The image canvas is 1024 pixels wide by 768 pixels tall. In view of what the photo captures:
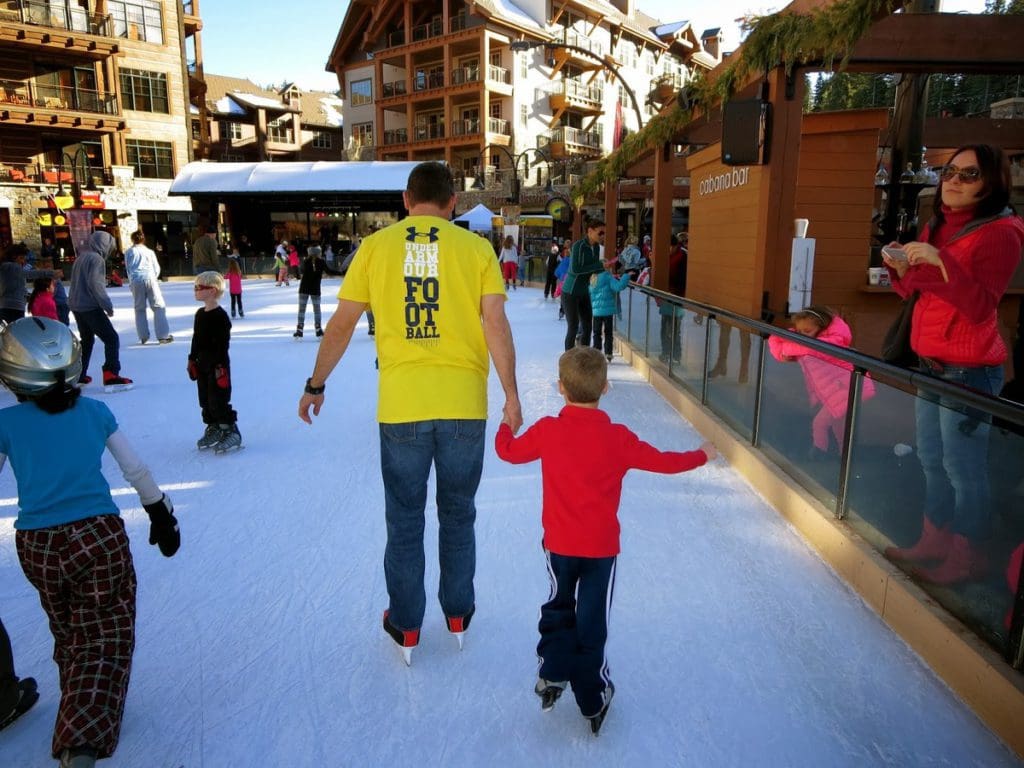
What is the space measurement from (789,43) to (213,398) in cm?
442

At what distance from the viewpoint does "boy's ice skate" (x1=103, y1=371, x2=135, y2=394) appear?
677 cm

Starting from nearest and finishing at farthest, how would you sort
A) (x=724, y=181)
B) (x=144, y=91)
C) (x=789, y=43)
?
1. (x=789, y=43)
2. (x=724, y=181)
3. (x=144, y=91)

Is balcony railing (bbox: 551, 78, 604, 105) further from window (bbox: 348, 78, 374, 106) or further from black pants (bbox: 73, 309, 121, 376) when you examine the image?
black pants (bbox: 73, 309, 121, 376)

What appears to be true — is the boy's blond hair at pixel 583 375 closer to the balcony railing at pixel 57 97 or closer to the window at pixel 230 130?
the balcony railing at pixel 57 97

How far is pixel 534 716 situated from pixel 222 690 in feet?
3.28

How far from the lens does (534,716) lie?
81.4 inches

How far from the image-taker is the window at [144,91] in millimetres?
28750

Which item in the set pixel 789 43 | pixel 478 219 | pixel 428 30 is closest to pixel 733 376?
pixel 789 43

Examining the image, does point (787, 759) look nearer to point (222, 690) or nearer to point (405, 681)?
point (405, 681)

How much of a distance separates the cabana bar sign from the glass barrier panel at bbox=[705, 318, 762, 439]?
155cm

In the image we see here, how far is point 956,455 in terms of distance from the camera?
226 cm

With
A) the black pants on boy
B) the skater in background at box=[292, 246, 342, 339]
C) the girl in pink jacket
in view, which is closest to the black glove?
the black pants on boy

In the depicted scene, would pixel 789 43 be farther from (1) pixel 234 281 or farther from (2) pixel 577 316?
(1) pixel 234 281

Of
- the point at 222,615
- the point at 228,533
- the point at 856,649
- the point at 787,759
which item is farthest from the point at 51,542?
the point at 856,649
